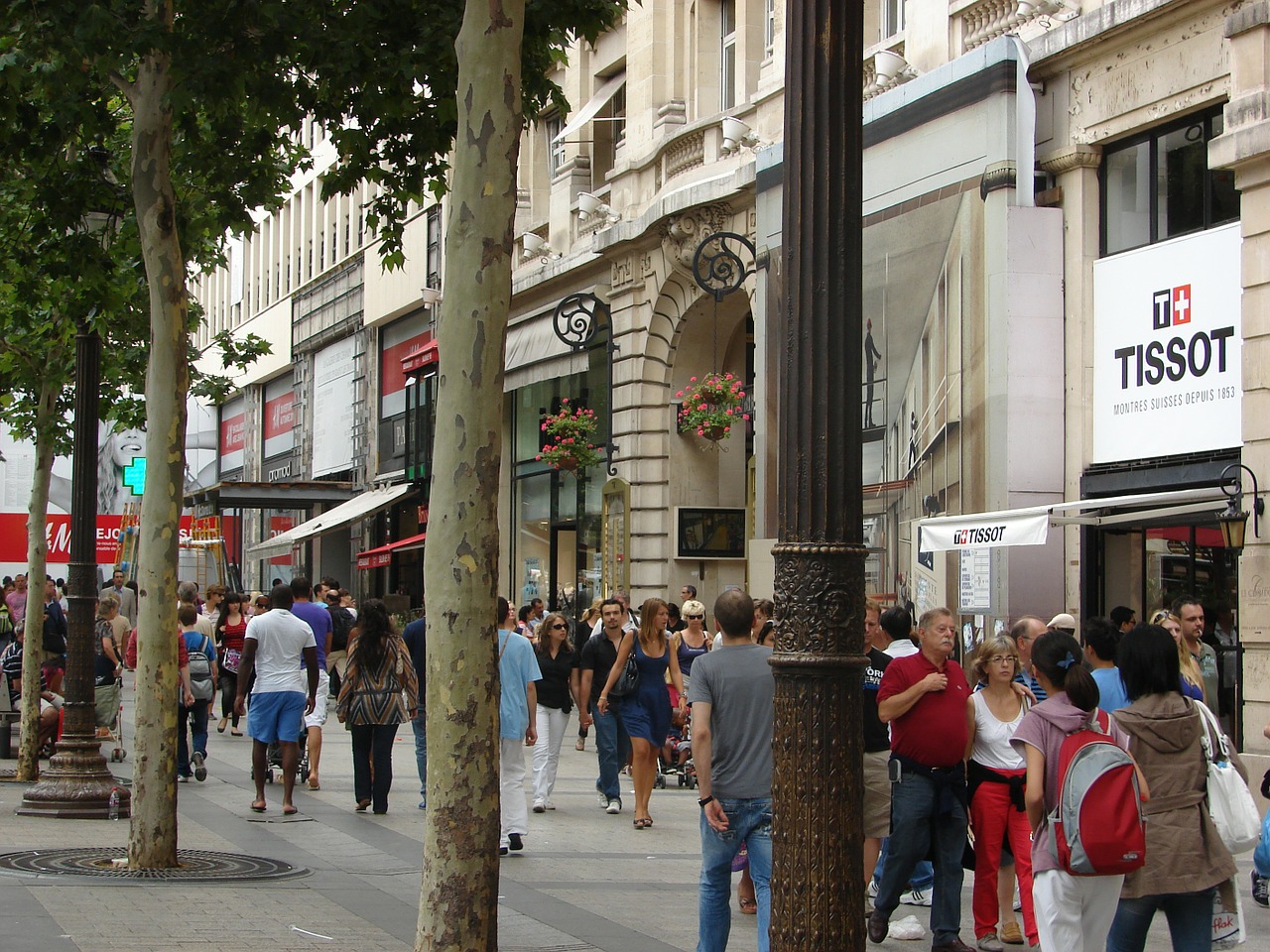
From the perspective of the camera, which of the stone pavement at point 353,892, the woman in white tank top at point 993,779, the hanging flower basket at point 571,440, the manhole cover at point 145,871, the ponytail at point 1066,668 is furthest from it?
the hanging flower basket at point 571,440

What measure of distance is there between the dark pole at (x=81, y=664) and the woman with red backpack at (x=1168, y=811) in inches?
359

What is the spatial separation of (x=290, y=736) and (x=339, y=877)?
4.11 m

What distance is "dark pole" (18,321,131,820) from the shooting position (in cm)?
1374

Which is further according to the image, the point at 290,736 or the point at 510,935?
the point at 290,736

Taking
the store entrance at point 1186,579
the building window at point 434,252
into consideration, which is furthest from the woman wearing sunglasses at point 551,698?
the building window at point 434,252

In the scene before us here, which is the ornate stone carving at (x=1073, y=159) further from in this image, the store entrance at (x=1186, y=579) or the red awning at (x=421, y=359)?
the red awning at (x=421, y=359)

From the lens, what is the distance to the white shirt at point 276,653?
15.0 m

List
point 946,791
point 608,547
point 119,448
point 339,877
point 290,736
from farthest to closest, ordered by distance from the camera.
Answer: point 119,448
point 608,547
point 290,736
point 339,877
point 946,791

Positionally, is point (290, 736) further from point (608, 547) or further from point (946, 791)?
point (608, 547)

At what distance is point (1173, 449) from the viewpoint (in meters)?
16.4

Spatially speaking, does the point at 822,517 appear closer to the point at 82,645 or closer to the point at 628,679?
the point at 628,679

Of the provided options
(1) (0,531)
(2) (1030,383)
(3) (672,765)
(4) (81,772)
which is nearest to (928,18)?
(2) (1030,383)

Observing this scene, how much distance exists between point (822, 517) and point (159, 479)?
704 centimetres

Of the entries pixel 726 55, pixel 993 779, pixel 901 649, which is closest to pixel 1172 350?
pixel 901 649
